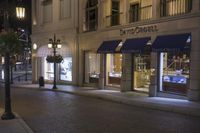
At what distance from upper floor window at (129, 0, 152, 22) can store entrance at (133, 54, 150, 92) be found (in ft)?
8.19

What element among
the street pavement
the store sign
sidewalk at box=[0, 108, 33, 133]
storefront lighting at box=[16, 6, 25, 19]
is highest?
storefront lighting at box=[16, 6, 25, 19]

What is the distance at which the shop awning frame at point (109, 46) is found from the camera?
2337 centimetres

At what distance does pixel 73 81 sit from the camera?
97.2ft

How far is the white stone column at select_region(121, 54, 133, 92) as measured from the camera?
2300cm

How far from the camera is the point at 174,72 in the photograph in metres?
19.5

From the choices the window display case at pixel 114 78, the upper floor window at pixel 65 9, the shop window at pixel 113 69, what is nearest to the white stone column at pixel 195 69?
the shop window at pixel 113 69

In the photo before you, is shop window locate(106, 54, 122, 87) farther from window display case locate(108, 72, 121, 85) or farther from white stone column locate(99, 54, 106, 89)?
white stone column locate(99, 54, 106, 89)

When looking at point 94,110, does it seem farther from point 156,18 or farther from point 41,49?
point 41,49

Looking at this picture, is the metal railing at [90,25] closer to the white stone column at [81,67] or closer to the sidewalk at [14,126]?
the white stone column at [81,67]

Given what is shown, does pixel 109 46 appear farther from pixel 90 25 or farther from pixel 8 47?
pixel 8 47

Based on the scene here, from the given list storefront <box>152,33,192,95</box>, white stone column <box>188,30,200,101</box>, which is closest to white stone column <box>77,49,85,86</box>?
storefront <box>152,33,192,95</box>

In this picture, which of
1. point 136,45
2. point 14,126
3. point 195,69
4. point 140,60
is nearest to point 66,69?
point 140,60

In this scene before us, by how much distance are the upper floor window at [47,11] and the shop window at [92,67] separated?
7.26 meters

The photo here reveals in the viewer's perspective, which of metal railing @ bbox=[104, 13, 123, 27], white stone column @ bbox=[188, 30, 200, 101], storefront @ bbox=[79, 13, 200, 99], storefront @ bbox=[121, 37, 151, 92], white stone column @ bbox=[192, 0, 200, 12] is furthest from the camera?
metal railing @ bbox=[104, 13, 123, 27]
